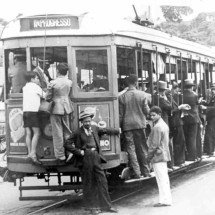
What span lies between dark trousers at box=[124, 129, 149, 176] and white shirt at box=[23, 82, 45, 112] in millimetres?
1729

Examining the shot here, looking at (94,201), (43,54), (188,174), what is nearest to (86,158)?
(94,201)

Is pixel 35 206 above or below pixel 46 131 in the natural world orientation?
below

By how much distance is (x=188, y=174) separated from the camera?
44.5 feet

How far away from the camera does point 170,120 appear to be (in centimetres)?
1180

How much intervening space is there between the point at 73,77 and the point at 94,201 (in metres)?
1.99

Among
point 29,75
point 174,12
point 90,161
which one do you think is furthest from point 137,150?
point 174,12

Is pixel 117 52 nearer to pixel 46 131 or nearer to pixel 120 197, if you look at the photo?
pixel 46 131

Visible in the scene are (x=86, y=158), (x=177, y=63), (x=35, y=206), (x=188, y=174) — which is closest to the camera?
(x=86, y=158)

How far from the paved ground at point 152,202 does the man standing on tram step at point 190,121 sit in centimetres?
62

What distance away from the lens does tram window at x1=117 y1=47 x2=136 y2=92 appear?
9.68 meters

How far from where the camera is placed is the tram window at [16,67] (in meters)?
9.45

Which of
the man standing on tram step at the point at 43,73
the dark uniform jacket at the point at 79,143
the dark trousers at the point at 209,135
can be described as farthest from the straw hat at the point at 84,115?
the dark trousers at the point at 209,135

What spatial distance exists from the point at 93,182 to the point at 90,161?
39 cm

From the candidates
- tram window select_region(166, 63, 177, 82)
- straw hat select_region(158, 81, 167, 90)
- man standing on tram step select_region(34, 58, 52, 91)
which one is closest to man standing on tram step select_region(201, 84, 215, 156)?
tram window select_region(166, 63, 177, 82)
